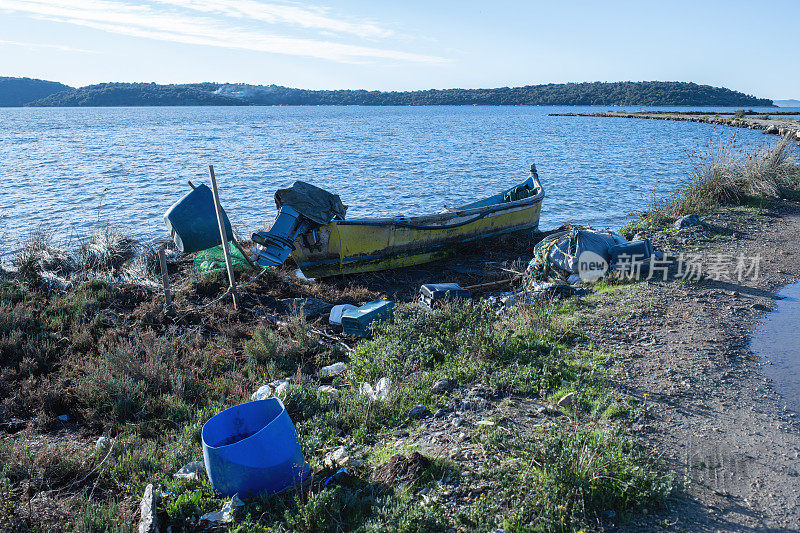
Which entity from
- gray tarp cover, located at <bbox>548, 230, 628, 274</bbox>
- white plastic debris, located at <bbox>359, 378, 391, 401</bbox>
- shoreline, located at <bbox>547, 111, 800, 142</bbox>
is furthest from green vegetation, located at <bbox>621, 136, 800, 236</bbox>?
white plastic debris, located at <bbox>359, 378, 391, 401</bbox>

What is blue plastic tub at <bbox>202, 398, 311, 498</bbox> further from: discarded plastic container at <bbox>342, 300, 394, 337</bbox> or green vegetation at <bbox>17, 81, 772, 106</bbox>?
green vegetation at <bbox>17, 81, 772, 106</bbox>

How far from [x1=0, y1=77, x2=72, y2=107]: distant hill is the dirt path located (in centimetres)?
20075

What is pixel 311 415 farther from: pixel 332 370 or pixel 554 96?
pixel 554 96

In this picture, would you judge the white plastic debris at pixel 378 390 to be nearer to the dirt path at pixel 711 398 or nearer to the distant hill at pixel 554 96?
the dirt path at pixel 711 398

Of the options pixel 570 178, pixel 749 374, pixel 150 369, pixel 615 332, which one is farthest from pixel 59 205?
pixel 570 178

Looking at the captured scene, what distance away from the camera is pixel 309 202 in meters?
10.0

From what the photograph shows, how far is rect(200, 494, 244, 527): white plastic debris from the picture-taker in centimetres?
343

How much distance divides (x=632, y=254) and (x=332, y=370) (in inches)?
218

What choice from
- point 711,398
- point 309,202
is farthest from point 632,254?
point 309,202

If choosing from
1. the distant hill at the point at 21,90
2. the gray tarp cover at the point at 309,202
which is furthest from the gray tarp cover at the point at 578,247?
the distant hill at the point at 21,90

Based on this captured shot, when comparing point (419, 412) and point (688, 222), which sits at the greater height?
point (688, 222)

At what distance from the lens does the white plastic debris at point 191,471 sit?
3926 mm

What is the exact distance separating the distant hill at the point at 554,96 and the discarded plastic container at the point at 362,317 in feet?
525

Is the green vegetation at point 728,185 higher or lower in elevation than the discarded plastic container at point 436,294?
higher
